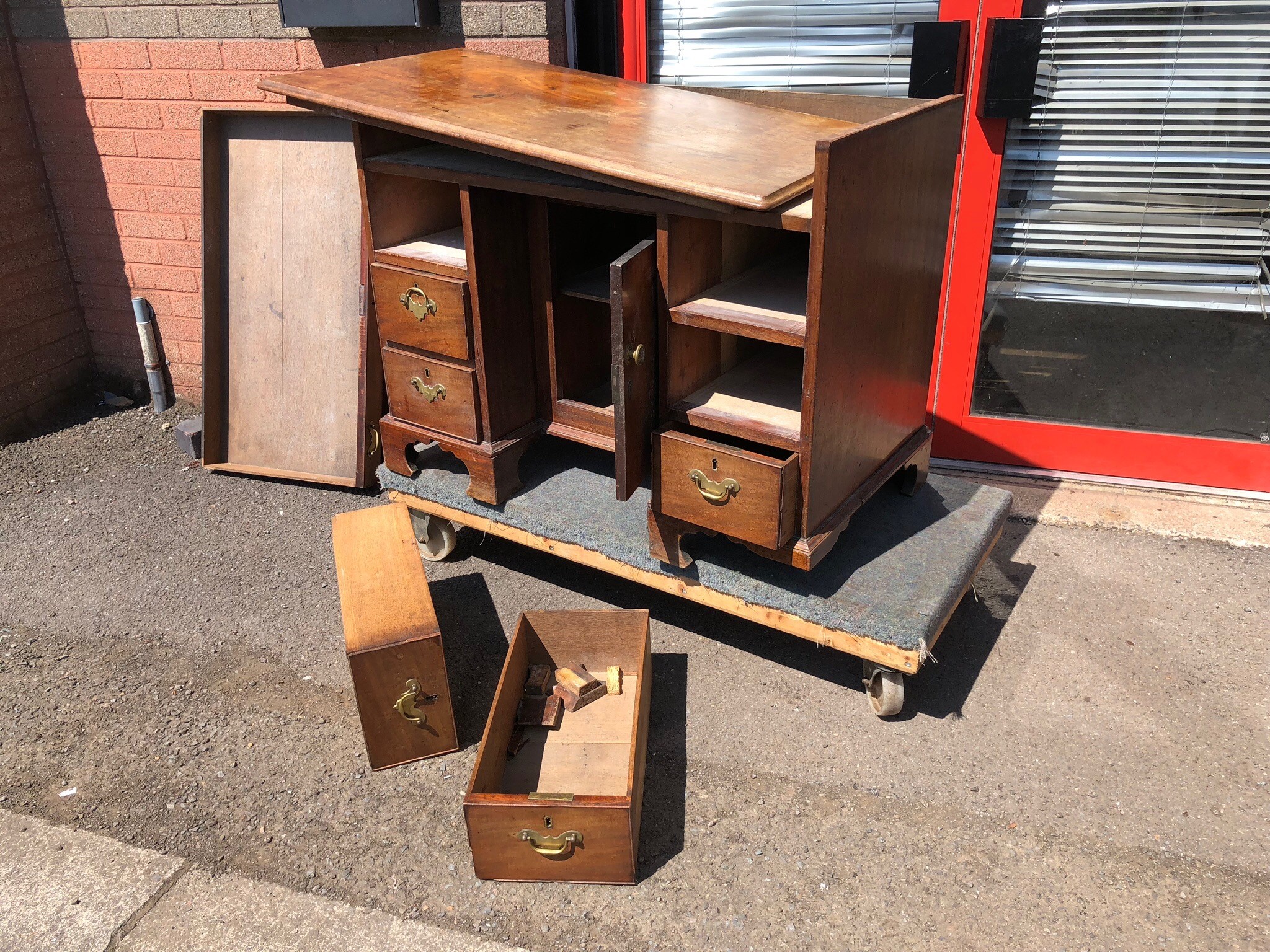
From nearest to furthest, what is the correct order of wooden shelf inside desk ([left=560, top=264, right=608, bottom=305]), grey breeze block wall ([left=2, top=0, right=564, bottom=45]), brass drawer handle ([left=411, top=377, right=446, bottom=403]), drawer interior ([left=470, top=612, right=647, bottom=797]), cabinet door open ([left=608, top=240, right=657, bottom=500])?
cabinet door open ([left=608, top=240, right=657, bottom=500]) < drawer interior ([left=470, top=612, right=647, bottom=797]) < wooden shelf inside desk ([left=560, top=264, right=608, bottom=305]) < brass drawer handle ([left=411, top=377, right=446, bottom=403]) < grey breeze block wall ([left=2, top=0, right=564, bottom=45])

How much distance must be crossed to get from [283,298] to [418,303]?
57.6 inches

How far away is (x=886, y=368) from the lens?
286 centimetres

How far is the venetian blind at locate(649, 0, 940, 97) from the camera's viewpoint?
3.63m

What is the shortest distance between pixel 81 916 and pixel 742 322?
83.4 inches

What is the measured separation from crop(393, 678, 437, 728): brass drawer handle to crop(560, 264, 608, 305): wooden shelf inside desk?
3.96 feet

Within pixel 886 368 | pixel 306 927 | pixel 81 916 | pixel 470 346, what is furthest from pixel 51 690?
pixel 886 368

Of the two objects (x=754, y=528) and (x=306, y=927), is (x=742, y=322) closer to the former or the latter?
(x=754, y=528)

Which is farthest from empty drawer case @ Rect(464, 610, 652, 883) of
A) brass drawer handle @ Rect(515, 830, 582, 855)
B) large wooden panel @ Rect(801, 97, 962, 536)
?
large wooden panel @ Rect(801, 97, 962, 536)

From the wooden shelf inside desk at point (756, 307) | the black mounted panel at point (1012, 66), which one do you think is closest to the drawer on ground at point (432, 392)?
the wooden shelf inside desk at point (756, 307)

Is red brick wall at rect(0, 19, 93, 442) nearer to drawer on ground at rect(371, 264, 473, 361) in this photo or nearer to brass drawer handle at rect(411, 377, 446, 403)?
drawer on ground at rect(371, 264, 473, 361)

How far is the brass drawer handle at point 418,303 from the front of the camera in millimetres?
3068

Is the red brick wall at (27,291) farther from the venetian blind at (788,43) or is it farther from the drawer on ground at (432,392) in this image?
the venetian blind at (788,43)

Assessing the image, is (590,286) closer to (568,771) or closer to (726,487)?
(726,487)

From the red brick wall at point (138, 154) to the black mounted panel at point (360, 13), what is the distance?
13cm
